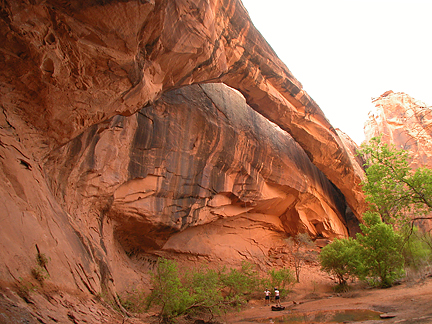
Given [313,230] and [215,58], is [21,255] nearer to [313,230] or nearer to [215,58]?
[215,58]

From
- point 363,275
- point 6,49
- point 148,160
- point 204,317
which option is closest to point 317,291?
point 363,275

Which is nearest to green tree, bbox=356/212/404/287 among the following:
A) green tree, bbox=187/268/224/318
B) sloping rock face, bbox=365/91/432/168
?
green tree, bbox=187/268/224/318

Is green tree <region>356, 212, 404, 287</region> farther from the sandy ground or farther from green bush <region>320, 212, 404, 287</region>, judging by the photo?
the sandy ground

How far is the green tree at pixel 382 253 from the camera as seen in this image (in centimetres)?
1309

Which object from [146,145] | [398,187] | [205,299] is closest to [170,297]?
[205,299]

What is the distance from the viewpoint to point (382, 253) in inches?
521

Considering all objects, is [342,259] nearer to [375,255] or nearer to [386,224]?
[375,255]

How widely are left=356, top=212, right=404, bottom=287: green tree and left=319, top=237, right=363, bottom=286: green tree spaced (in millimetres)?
603

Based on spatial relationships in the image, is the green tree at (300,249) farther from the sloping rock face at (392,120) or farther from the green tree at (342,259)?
the sloping rock face at (392,120)

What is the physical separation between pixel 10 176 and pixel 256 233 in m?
15.8

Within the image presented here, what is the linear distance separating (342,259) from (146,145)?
1223cm

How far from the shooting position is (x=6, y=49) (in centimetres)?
551

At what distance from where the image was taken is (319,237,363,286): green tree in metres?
14.6

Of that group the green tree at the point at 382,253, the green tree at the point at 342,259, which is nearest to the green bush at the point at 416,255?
the green tree at the point at 382,253
